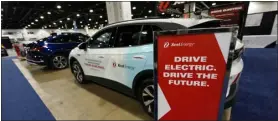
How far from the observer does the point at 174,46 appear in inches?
42.2

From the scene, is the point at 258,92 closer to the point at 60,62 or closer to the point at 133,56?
the point at 133,56

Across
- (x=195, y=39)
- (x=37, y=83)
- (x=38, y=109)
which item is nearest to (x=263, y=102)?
(x=195, y=39)

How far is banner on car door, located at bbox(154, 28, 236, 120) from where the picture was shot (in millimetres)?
963

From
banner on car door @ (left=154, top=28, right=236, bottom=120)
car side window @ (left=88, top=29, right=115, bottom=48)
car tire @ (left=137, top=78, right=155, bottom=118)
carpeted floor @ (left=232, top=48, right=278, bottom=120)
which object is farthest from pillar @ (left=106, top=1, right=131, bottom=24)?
banner on car door @ (left=154, top=28, right=236, bottom=120)

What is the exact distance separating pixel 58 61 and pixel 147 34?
4253mm

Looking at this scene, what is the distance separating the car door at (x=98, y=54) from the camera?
2.39m

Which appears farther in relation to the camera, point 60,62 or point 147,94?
point 60,62

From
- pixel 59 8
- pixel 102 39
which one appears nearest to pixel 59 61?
pixel 102 39

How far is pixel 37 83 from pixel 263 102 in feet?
15.4

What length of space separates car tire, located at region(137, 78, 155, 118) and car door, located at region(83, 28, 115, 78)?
29.5 inches

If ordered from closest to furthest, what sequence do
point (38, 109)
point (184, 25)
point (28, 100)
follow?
point (184, 25), point (38, 109), point (28, 100)

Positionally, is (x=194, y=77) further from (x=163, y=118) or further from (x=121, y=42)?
(x=121, y=42)

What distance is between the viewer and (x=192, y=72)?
1.06m

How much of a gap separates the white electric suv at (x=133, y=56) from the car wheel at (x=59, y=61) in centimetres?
274
